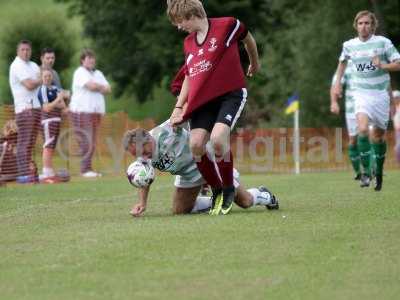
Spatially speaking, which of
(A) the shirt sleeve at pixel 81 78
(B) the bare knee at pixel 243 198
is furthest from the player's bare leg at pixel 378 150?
(A) the shirt sleeve at pixel 81 78

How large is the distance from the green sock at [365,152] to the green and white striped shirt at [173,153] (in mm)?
5045

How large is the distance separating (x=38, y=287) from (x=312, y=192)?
27.3ft

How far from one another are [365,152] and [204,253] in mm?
8113

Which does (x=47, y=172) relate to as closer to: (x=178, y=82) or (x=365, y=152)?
(x=365, y=152)

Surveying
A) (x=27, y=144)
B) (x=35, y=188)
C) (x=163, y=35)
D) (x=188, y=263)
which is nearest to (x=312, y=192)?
(x=35, y=188)

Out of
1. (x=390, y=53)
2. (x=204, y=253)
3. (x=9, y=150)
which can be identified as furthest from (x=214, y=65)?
(x=9, y=150)

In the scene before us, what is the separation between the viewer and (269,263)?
7.17 m

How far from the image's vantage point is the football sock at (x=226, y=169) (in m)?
10.3

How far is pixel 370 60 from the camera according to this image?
46.2 feet

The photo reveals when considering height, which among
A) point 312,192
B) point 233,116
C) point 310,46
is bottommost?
point 312,192

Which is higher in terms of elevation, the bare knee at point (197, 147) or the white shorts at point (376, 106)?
the white shorts at point (376, 106)

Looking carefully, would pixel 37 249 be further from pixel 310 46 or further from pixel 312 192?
pixel 310 46

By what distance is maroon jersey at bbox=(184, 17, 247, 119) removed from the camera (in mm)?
10125

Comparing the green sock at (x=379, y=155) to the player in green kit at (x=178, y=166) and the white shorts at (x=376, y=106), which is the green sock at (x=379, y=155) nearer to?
the white shorts at (x=376, y=106)
